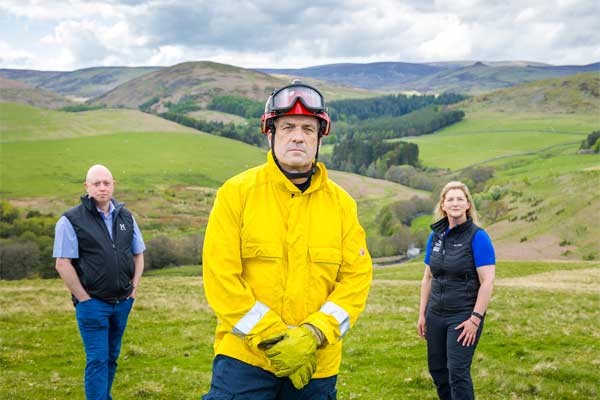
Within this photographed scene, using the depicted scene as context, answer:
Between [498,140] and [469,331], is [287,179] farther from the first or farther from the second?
[498,140]

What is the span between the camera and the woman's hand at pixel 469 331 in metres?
6.24

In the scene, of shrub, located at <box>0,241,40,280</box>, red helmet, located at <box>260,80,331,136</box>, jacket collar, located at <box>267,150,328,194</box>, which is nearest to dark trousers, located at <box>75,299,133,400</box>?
jacket collar, located at <box>267,150,328,194</box>

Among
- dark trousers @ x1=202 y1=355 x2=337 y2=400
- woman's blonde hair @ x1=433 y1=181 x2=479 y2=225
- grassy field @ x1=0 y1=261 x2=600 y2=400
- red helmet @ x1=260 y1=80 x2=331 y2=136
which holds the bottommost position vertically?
grassy field @ x1=0 y1=261 x2=600 y2=400

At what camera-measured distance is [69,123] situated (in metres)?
168

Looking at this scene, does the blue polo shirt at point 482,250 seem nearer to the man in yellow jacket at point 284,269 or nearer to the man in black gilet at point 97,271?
the man in yellow jacket at point 284,269

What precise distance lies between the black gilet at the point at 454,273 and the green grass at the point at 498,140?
145855 millimetres

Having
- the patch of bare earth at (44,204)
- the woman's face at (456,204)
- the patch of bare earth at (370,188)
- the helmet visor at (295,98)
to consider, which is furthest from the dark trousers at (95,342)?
the patch of bare earth at (370,188)

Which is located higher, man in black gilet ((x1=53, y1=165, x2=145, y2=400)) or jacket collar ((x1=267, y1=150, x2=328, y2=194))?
jacket collar ((x1=267, y1=150, x2=328, y2=194))

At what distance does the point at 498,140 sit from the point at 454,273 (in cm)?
18137

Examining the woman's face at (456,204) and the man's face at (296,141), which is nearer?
the man's face at (296,141)

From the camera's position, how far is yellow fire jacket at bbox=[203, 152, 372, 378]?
4.15 meters

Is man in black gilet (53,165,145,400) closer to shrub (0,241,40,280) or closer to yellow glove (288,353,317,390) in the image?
yellow glove (288,353,317,390)

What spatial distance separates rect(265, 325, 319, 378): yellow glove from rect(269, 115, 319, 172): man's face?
4.58 feet

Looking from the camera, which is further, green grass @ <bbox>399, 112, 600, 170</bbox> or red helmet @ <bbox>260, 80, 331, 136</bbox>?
green grass @ <bbox>399, 112, 600, 170</bbox>
